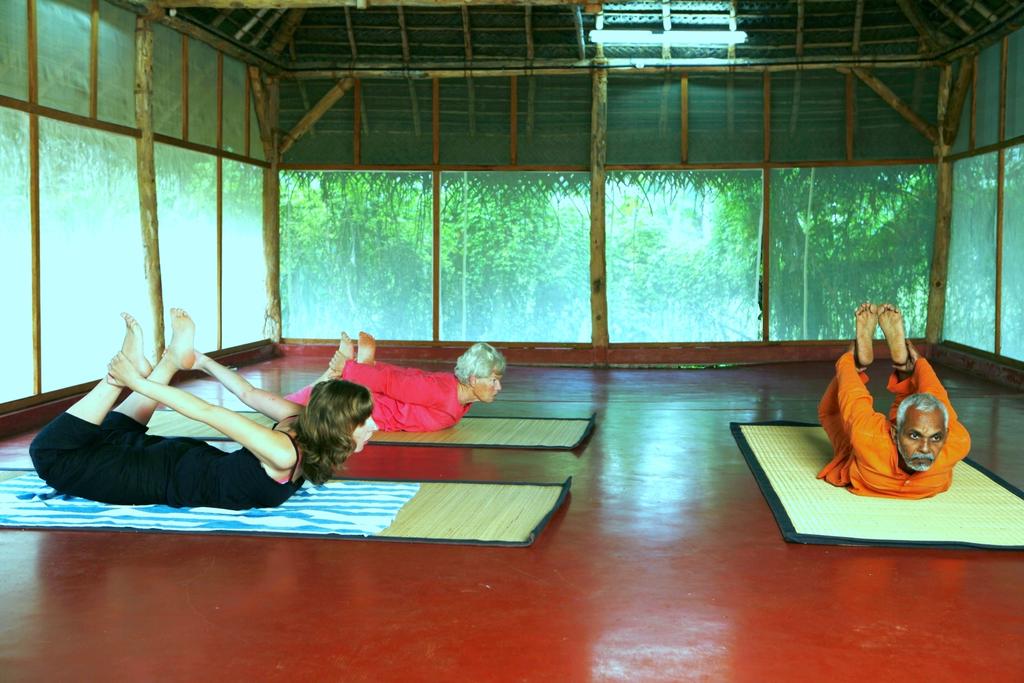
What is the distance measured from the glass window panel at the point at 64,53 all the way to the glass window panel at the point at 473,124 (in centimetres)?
408

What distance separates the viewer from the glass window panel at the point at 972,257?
9188 mm

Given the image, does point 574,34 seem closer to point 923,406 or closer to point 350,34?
point 350,34

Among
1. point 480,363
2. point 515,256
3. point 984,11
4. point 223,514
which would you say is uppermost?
point 984,11

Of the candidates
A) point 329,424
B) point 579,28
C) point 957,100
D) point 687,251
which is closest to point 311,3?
point 579,28

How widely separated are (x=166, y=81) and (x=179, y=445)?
16.4ft

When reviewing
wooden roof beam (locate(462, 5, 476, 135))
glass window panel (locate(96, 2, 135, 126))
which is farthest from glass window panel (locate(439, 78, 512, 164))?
glass window panel (locate(96, 2, 135, 126))

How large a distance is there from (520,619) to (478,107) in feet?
26.5

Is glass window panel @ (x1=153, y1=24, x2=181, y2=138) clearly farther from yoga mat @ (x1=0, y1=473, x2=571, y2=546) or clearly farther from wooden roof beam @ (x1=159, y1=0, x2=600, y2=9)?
yoga mat @ (x1=0, y1=473, x2=571, y2=546)

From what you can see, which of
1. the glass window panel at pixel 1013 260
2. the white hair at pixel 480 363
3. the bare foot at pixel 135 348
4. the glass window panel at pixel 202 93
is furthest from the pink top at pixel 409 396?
the glass window panel at pixel 1013 260

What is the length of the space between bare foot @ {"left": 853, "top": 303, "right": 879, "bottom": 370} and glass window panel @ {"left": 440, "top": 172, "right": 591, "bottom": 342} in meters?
5.68

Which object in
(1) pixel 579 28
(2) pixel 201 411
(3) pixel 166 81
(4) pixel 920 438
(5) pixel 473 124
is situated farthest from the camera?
(5) pixel 473 124

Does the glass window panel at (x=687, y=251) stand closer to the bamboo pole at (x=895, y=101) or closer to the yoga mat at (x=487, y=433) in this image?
the bamboo pole at (x=895, y=101)

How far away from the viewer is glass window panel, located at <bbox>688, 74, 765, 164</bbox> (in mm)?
10406

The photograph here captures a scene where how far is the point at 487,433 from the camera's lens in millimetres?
6203
